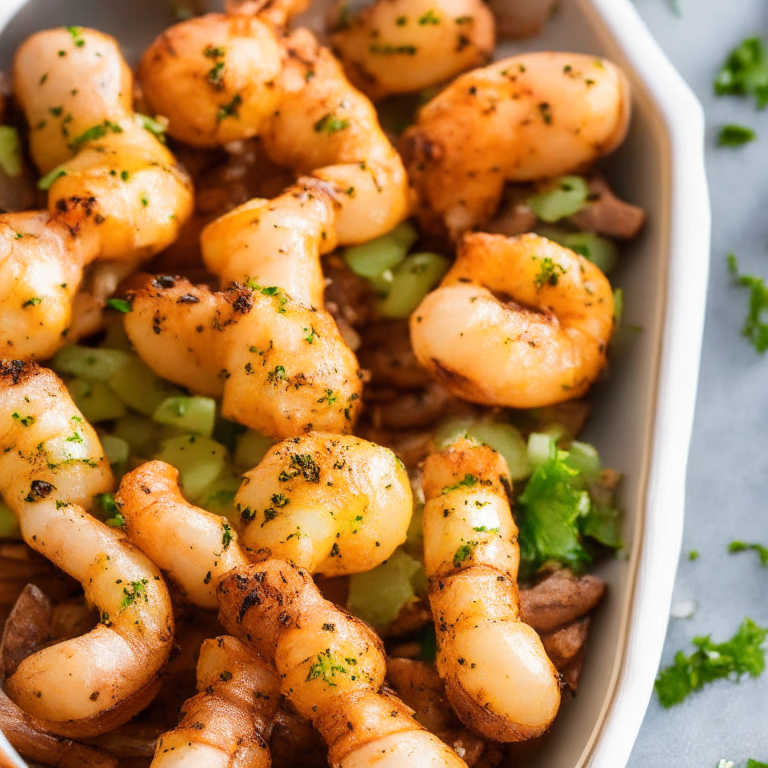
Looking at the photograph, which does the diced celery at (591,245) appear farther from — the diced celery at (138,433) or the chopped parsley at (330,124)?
the diced celery at (138,433)

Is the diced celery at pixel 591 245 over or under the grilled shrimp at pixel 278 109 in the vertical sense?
under

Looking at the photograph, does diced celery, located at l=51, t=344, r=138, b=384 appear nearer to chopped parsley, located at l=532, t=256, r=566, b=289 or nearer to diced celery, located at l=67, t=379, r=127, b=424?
diced celery, located at l=67, t=379, r=127, b=424

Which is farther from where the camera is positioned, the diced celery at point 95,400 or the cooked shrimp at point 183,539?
the diced celery at point 95,400

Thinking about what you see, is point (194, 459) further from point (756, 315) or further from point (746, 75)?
point (746, 75)

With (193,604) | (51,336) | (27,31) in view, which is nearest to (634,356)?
(193,604)

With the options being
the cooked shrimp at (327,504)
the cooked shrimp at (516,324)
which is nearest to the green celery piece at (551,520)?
the cooked shrimp at (516,324)

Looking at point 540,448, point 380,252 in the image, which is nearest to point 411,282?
point 380,252
